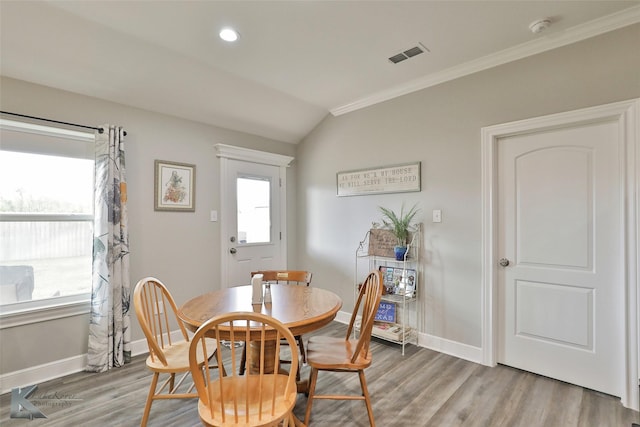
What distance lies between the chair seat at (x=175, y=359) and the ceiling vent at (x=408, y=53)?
2647mm

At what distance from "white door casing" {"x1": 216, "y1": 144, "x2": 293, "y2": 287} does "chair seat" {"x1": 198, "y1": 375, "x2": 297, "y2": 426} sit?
210 cm

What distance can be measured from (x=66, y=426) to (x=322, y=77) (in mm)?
3289

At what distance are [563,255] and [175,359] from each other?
285 centimetres

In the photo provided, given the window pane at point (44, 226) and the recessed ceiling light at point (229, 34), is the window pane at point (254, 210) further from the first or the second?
the recessed ceiling light at point (229, 34)

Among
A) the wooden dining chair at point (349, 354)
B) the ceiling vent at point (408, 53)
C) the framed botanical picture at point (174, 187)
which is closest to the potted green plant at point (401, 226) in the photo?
the wooden dining chair at point (349, 354)

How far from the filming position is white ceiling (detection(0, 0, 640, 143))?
2049 millimetres

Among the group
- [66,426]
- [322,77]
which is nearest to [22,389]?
[66,426]

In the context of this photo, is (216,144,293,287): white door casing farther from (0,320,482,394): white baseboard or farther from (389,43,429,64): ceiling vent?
(389,43,429,64): ceiling vent

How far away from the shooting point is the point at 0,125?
2.31m

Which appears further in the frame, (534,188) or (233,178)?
(233,178)

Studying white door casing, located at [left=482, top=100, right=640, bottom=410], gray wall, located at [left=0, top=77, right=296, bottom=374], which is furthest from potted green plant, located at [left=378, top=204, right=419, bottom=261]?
gray wall, located at [left=0, top=77, right=296, bottom=374]

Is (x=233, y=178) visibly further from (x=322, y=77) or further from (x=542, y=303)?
(x=542, y=303)

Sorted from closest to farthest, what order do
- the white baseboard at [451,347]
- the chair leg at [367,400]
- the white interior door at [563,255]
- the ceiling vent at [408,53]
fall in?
the chair leg at [367,400], the white interior door at [563,255], the ceiling vent at [408,53], the white baseboard at [451,347]

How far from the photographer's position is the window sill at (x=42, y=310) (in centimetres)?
230
